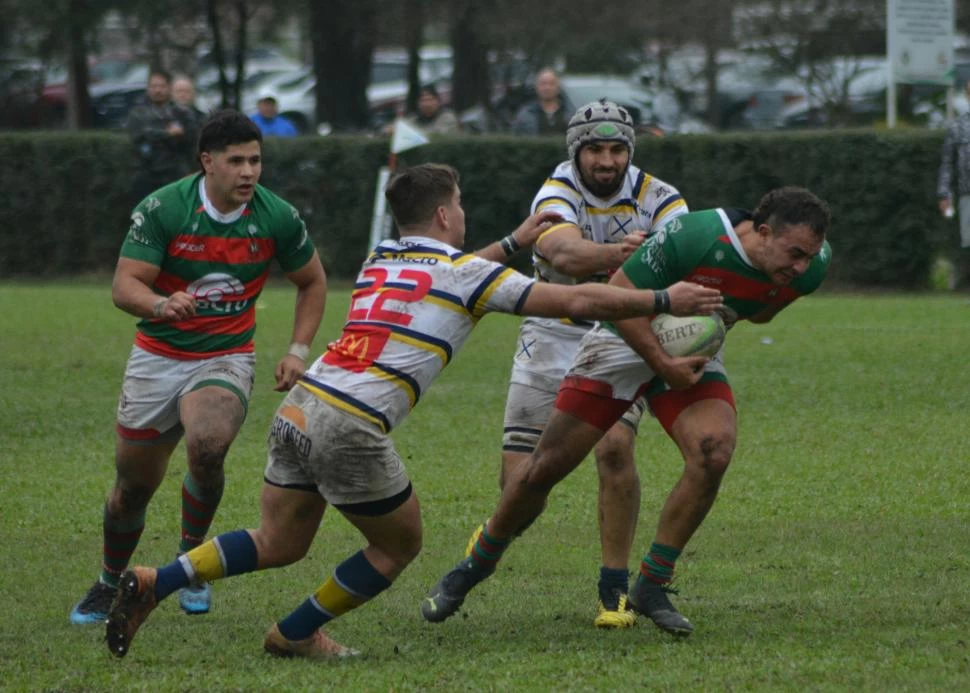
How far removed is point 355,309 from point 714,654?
173 cm

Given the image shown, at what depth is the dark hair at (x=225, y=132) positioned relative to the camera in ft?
23.7

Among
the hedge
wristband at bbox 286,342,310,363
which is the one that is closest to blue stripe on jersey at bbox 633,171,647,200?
wristband at bbox 286,342,310,363

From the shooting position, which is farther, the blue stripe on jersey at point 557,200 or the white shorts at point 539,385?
the white shorts at point 539,385

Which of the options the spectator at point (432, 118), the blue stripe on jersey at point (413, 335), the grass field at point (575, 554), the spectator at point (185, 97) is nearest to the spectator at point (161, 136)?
the spectator at point (185, 97)

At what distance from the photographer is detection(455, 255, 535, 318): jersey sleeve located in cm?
614

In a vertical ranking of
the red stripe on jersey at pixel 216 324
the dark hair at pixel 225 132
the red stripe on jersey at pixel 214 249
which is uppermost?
the dark hair at pixel 225 132

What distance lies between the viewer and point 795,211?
666cm

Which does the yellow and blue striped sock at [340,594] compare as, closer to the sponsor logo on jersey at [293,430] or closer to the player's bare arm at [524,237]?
the sponsor logo on jersey at [293,430]

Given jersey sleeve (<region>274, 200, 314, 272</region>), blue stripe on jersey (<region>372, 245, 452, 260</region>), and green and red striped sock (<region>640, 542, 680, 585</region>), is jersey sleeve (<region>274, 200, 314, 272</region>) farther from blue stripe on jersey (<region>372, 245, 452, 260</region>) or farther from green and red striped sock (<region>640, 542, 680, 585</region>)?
green and red striped sock (<region>640, 542, 680, 585</region>)

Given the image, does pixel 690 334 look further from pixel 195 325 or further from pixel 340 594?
pixel 195 325

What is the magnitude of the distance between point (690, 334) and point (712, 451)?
45 centimetres

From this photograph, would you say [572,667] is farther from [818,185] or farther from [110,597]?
[818,185]

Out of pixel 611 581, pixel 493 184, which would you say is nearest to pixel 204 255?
pixel 611 581

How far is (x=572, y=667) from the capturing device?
20.4 feet
